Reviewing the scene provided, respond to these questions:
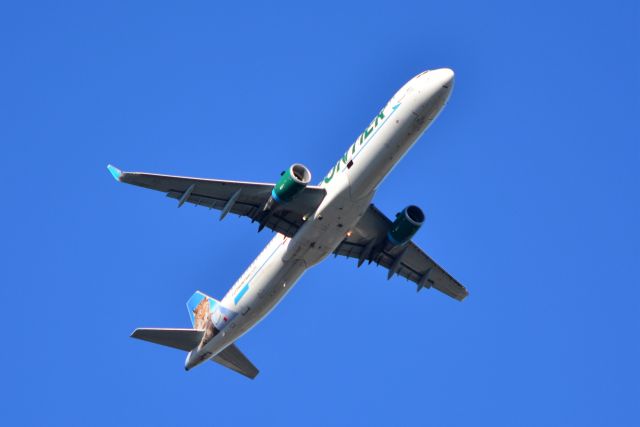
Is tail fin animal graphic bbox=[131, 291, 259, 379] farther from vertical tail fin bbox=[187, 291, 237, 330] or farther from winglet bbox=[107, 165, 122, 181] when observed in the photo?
winglet bbox=[107, 165, 122, 181]

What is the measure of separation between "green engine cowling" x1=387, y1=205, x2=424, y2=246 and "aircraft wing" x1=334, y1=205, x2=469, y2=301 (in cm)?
134

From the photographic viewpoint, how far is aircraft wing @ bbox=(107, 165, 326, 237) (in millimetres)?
47125

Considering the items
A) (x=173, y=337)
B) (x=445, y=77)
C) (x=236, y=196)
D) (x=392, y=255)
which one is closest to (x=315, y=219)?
(x=236, y=196)

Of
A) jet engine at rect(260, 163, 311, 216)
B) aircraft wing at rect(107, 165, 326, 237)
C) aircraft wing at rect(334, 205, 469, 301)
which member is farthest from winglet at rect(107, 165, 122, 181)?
aircraft wing at rect(334, 205, 469, 301)

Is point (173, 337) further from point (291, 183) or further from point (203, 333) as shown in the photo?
point (291, 183)

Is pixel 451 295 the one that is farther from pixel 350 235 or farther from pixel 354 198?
pixel 354 198

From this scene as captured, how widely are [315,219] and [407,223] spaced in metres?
5.52

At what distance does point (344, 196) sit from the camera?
46.2 meters

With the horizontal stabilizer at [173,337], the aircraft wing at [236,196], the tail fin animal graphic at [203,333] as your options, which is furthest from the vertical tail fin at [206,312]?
the aircraft wing at [236,196]

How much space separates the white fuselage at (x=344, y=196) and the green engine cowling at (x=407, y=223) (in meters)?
3.61

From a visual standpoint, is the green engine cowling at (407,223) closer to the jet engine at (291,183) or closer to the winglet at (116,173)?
the jet engine at (291,183)

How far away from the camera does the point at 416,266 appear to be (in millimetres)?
55375

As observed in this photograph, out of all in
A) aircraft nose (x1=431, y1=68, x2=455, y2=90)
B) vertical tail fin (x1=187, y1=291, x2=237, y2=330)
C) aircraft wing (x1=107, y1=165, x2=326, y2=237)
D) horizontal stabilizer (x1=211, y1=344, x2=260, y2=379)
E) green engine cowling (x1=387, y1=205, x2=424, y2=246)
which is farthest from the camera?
horizontal stabilizer (x1=211, y1=344, x2=260, y2=379)

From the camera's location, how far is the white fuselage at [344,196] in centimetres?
4538
